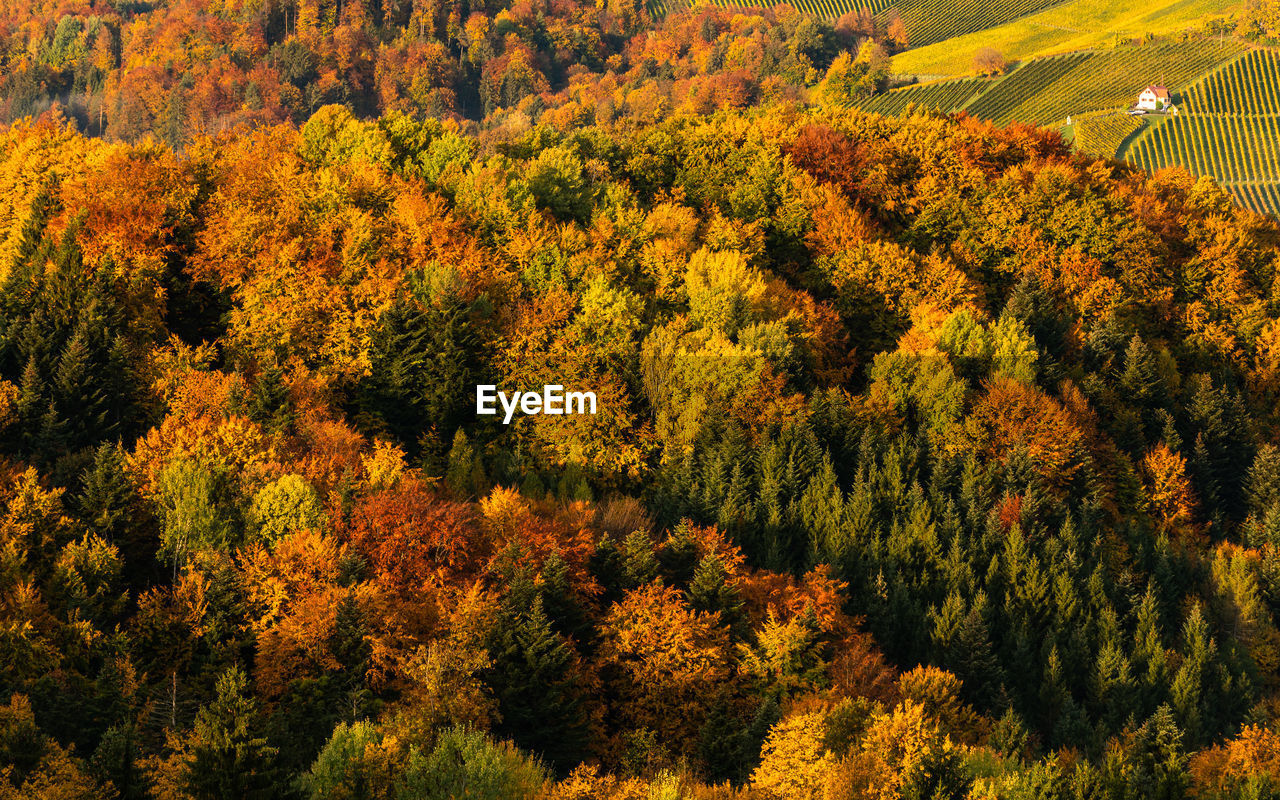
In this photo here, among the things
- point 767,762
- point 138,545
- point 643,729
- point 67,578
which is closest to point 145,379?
point 138,545

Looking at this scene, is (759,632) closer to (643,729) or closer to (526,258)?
(643,729)

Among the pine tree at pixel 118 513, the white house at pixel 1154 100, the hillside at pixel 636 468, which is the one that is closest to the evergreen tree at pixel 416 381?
the hillside at pixel 636 468

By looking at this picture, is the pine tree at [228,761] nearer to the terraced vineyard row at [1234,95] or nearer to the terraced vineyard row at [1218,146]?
the terraced vineyard row at [1218,146]

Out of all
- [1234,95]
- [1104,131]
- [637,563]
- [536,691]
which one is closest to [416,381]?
[637,563]

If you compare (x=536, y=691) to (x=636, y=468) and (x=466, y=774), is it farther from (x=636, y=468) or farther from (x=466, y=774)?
Result: (x=636, y=468)

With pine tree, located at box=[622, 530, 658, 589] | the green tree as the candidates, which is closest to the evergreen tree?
pine tree, located at box=[622, 530, 658, 589]

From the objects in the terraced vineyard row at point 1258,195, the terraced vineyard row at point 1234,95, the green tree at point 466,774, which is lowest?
the green tree at point 466,774
